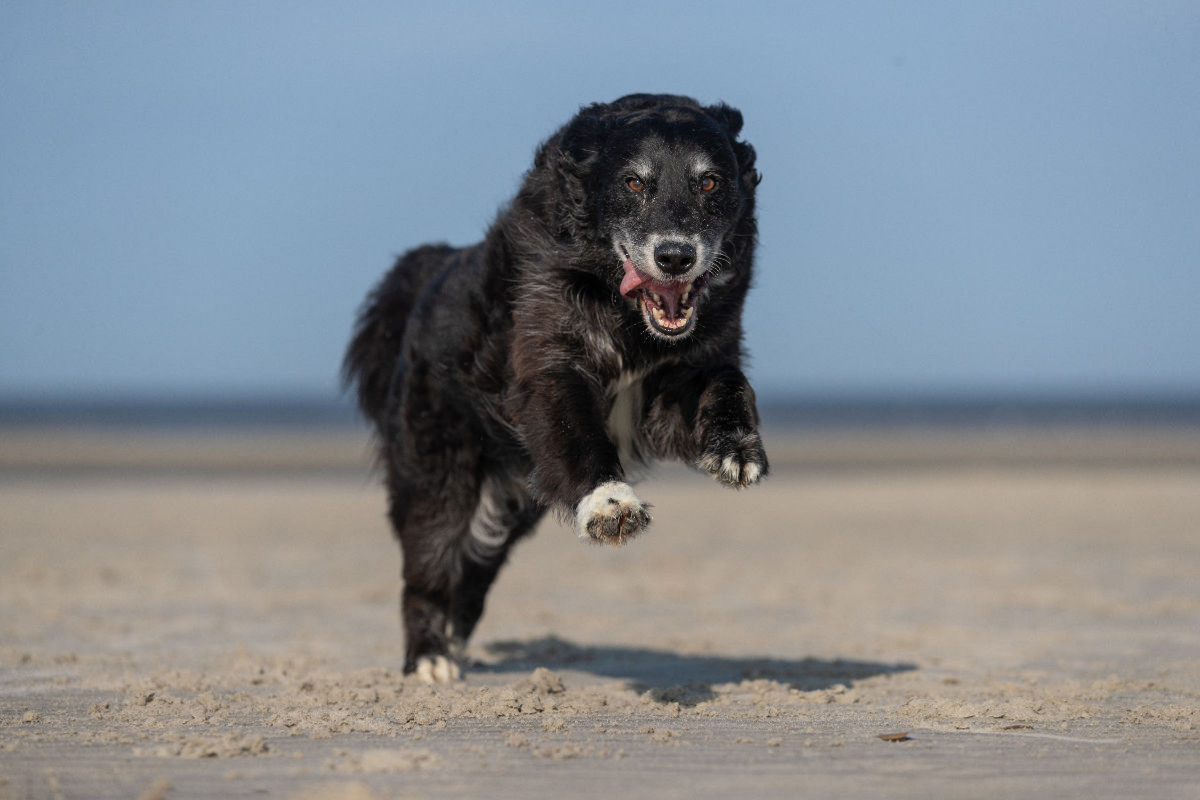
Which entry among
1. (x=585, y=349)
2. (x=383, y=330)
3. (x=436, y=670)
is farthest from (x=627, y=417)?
(x=383, y=330)

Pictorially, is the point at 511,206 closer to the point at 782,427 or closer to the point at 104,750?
the point at 104,750

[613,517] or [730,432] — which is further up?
[730,432]

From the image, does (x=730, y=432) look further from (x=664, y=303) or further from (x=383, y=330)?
(x=383, y=330)

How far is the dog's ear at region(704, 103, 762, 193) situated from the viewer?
5805mm

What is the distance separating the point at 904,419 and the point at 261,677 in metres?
49.0

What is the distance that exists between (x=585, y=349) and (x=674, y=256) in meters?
0.65

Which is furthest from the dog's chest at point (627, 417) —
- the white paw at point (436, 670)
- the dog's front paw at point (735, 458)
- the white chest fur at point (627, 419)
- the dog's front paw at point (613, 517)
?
the white paw at point (436, 670)

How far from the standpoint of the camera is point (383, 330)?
729cm

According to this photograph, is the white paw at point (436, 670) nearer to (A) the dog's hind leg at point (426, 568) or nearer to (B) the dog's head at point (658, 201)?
(A) the dog's hind leg at point (426, 568)

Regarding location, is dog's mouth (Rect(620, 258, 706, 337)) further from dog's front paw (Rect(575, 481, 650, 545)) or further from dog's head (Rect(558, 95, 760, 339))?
dog's front paw (Rect(575, 481, 650, 545))

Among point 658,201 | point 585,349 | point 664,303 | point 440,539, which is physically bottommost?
point 440,539

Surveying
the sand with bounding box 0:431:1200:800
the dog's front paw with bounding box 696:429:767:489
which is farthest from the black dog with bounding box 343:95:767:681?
the sand with bounding box 0:431:1200:800

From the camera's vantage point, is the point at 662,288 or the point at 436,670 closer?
the point at 662,288

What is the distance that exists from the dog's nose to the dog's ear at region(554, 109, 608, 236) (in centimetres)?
54
